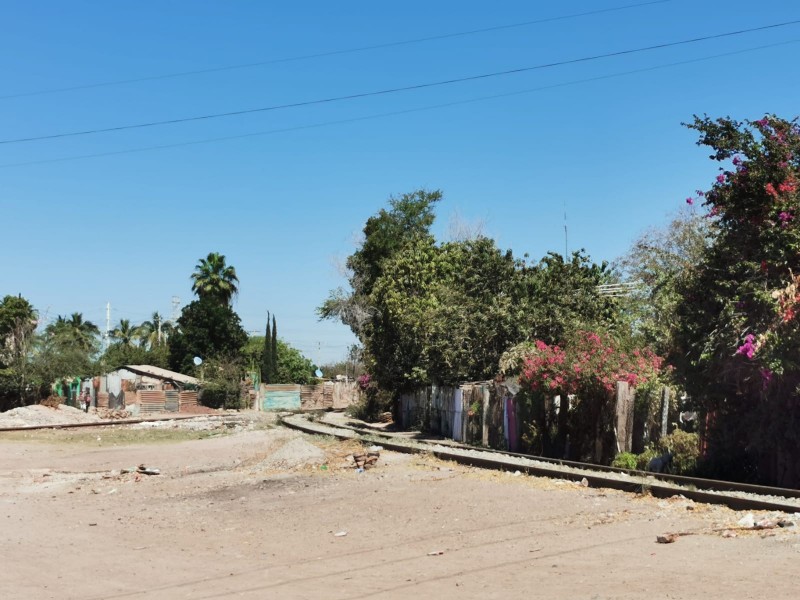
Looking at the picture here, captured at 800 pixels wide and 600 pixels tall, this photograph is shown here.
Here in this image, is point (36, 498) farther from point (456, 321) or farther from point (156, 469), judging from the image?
point (456, 321)

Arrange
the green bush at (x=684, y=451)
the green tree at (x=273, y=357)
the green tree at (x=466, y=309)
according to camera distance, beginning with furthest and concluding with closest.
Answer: the green tree at (x=273, y=357)
the green tree at (x=466, y=309)
the green bush at (x=684, y=451)

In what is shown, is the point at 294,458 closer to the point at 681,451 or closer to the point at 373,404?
the point at 681,451

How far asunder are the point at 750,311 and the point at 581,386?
23.1 feet

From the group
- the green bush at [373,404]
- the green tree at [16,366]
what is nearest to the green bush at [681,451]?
the green bush at [373,404]

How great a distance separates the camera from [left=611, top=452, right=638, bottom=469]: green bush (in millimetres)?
18266

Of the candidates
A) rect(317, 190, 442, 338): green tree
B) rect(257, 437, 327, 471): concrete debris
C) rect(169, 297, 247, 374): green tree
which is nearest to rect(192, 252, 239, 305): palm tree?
rect(169, 297, 247, 374): green tree

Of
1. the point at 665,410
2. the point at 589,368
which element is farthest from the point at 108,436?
the point at 665,410

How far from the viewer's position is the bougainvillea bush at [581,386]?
20.2 meters

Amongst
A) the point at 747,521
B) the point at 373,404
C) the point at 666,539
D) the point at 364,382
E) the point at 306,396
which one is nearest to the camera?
the point at 666,539

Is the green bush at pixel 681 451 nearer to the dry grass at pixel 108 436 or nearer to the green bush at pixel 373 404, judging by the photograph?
the dry grass at pixel 108 436

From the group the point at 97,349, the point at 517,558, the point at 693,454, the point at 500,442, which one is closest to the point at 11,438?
the point at 500,442

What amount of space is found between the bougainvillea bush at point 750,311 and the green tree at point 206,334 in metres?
75.9

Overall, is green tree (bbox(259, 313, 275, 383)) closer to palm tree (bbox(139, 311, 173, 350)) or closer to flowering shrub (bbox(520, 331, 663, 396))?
palm tree (bbox(139, 311, 173, 350))

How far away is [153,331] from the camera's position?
12825 cm
